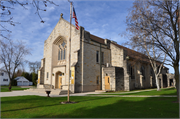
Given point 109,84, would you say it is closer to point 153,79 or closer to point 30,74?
point 153,79

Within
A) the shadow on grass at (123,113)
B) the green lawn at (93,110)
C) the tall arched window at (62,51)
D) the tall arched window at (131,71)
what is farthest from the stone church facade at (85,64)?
the shadow on grass at (123,113)

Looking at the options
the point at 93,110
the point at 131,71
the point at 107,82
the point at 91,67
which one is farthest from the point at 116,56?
the point at 93,110

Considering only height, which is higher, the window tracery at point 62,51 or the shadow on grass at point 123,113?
the window tracery at point 62,51

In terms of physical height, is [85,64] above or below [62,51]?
below

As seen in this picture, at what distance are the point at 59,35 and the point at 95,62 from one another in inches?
375

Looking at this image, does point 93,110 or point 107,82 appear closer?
point 93,110

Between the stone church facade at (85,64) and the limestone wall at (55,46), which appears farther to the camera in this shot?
the limestone wall at (55,46)

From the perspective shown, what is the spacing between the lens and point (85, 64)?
989 inches

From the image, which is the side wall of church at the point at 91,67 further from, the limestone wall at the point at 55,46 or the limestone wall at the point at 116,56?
the limestone wall at the point at 116,56

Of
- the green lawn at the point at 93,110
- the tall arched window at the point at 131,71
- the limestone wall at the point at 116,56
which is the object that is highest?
the limestone wall at the point at 116,56

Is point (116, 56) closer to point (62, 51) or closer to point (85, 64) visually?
point (85, 64)

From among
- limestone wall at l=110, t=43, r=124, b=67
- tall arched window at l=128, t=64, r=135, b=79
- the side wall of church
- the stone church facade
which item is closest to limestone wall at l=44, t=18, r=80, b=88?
the stone church facade

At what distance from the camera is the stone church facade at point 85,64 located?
80.7ft

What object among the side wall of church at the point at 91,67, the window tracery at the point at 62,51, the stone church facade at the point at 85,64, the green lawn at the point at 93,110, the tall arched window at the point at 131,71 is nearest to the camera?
the green lawn at the point at 93,110
